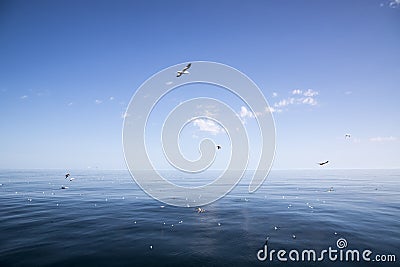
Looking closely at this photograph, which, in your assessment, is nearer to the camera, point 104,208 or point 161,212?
point 161,212

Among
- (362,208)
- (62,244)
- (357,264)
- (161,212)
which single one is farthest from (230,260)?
(362,208)

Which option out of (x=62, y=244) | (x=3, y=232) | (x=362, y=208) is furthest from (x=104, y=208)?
(x=362, y=208)

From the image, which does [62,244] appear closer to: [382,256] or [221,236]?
[221,236]

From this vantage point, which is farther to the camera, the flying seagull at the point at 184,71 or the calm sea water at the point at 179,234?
the flying seagull at the point at 184,71

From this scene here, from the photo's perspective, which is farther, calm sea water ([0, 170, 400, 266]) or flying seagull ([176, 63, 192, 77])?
flying seagull ([176, 63, 192, 77])

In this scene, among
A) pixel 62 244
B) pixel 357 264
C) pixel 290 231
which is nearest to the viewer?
pixel 357 264

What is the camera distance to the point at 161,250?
2605 centimetres

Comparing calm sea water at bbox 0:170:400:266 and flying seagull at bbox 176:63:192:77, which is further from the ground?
flying seagull at bbox 176:63:192:77

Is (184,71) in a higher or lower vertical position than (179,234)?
higher

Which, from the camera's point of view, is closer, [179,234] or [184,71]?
[184,71]

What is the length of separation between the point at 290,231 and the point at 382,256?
429 inches

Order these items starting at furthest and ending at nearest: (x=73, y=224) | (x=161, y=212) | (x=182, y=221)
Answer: (x=161, y=212) → (x=182, y=221) → (x=73, y=224)

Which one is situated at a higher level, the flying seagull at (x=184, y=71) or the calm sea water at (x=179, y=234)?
the flying seagull at (x=184, y=71)

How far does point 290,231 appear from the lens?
109 ft
